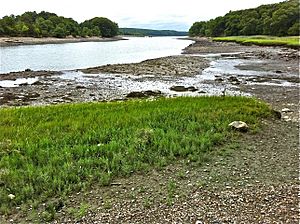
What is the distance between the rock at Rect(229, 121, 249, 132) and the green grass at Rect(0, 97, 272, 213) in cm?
23

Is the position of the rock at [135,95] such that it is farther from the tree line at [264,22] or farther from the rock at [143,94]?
the tree line at [264,22]

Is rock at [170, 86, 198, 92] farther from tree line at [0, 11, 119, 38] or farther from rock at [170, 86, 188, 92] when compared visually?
tree line at [0, 11, 119, 38]

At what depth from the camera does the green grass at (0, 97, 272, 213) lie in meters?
8.26

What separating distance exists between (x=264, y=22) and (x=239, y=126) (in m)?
134

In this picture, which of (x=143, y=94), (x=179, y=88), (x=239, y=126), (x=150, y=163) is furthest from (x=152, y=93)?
(x=150, y=163)

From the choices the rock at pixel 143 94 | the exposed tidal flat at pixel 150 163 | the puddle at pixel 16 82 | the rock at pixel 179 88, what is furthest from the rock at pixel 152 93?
the puddle at pixel 16 82

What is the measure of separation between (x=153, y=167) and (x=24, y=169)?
3.21 meters

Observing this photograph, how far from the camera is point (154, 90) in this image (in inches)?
1067

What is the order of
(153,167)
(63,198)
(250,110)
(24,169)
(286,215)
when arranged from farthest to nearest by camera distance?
(250,110) < (153,167) < (24,169) < (63,198) < (286,215)

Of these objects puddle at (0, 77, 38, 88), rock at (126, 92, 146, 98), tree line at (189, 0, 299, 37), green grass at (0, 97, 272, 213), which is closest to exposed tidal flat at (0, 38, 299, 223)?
green grass at (0, 97, 272, 213)

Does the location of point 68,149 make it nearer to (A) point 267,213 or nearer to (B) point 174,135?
(B) point 174,135

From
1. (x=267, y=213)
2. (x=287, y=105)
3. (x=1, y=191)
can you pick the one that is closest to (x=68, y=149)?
(x=1, y=191)

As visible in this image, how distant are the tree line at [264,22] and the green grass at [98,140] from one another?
361ft

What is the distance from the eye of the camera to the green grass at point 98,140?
27.1ft
